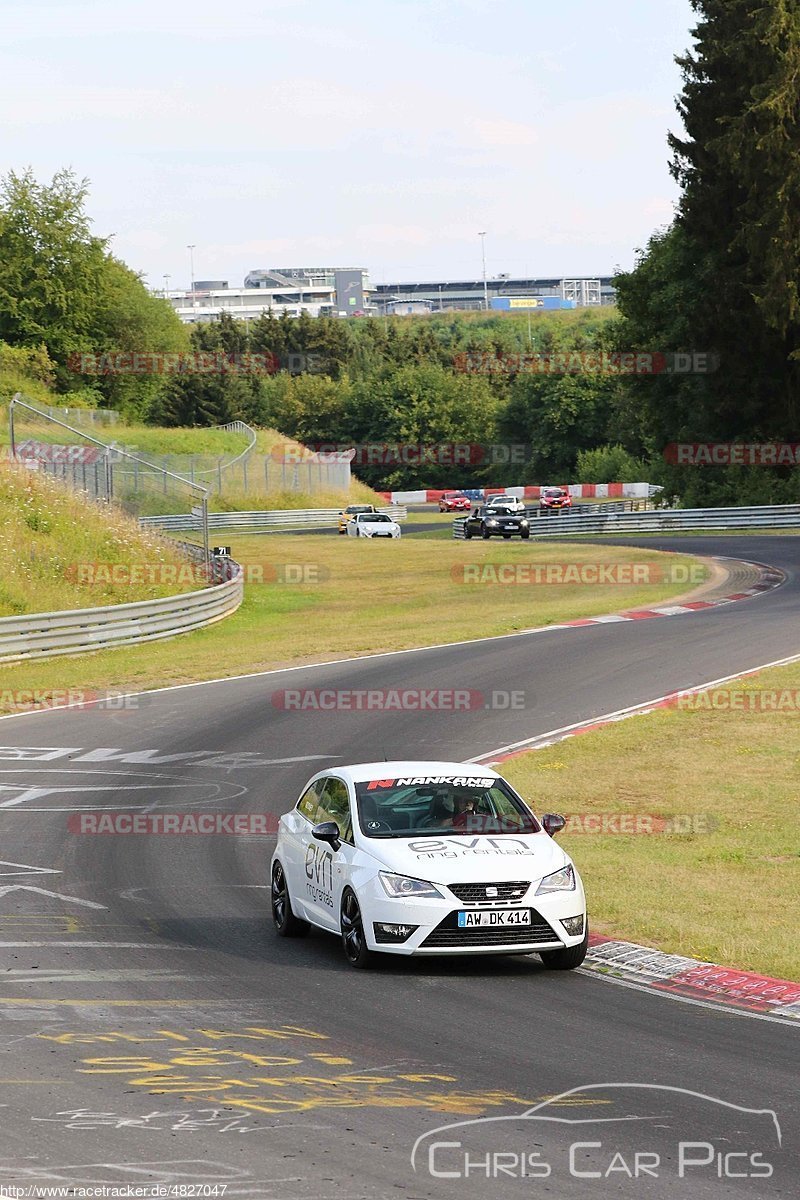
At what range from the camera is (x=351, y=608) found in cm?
4356

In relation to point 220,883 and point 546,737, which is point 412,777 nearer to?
point 220,883

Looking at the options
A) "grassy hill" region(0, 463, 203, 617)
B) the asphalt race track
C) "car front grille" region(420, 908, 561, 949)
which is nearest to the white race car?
"car front grille" region(420, 908, 561, 949)

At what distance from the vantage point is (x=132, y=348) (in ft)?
348

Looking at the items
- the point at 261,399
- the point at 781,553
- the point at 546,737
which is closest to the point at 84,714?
the point at 546,737

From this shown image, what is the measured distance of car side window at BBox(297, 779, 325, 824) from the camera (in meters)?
12.6

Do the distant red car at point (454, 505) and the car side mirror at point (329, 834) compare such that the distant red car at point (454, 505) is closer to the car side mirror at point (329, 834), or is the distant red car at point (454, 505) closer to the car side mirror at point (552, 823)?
the car side mirror at point (552, 823)

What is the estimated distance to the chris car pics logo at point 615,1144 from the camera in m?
6.54

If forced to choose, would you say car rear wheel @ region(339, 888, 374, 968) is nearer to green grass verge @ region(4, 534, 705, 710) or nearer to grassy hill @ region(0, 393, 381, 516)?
green grass verge @ region(4, 534, 705, 710)

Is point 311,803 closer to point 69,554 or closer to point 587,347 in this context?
point 69,554

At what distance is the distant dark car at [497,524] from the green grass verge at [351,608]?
226 cm

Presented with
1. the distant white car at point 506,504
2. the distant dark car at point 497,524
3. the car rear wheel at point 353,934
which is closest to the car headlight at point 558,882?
the car rear wheel at point 353,934

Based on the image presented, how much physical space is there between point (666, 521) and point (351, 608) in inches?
1050

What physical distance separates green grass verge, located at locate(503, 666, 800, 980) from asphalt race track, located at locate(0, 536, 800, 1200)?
1.00 meters

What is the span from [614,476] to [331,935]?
4045 inches
